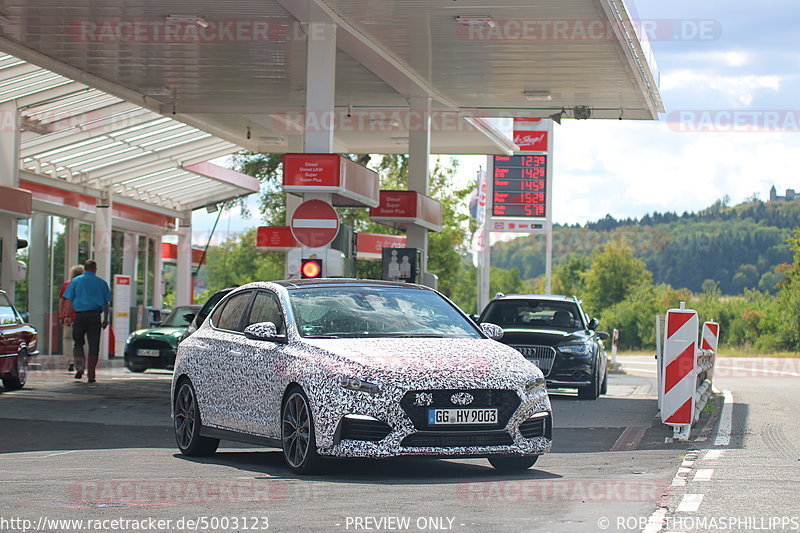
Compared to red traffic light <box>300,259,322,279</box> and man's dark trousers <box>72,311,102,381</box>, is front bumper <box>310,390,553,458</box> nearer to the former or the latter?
red traffic light <box>300,259,322,279</box>

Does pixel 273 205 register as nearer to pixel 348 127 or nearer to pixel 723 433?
pixel 348 127

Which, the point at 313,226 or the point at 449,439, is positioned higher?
the point at 313,226

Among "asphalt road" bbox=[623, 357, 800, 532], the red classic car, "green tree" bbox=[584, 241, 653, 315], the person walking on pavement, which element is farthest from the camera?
"green tree" bbox=[584, 241, 653, 315]

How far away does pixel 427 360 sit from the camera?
8.88 m

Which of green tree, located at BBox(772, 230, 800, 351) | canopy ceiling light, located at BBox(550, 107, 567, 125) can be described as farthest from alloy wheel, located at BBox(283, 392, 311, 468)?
green tree, located at BBox(772, 230, 800, 351)

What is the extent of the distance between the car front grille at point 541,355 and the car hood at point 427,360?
10.0 metres

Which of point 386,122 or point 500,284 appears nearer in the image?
point 386,122

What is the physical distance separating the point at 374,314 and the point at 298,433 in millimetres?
1259

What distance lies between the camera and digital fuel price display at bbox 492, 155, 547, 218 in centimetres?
5653

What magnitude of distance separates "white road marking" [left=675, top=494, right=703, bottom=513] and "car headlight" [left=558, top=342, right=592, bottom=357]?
1175 centimetres

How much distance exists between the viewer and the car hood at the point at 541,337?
1961cm

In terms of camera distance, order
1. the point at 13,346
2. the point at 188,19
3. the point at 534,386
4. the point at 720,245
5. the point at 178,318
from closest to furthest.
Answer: the point at 534,386 < the point at 13,346 < the point at 188,19 < the point at 178,318 < the point at 720,245

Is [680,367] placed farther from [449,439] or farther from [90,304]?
[90,304]

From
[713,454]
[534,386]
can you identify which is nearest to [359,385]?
[534,386]
